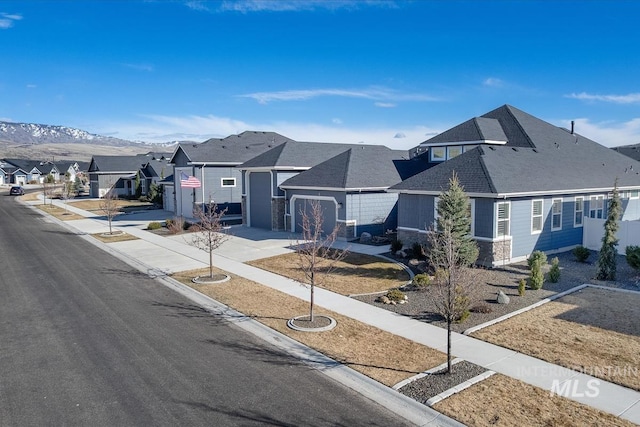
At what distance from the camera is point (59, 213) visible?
4553 centimetres

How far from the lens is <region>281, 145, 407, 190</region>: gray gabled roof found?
2716 centimetres

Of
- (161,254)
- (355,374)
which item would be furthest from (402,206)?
(355,374)

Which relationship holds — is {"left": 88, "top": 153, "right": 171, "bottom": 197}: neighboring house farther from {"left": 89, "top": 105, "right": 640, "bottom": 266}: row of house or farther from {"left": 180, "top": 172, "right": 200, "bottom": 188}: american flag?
{"left": 180, "top": 172, "right": 200, "bottom": 188}: american flag

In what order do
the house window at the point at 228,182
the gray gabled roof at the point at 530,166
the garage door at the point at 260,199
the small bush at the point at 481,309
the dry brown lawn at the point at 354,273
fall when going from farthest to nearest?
the house window at the point at 228,182 < the garage door at the point at 260,199 < the gray gabled roof at the point at 530,166 < the dry brown lawn at the point at 354,273 < the small bush at the point at 481,309

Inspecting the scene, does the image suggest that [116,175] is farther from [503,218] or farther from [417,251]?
[503,218]

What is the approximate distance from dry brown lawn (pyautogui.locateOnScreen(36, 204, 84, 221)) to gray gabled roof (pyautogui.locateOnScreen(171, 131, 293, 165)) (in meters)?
11.0

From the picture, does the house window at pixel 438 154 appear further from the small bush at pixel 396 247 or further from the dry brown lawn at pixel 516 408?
the dry brown lawn at pixel 516 408

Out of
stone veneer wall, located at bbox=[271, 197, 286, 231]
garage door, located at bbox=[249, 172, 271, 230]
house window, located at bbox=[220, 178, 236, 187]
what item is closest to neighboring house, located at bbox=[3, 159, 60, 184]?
house window, located at bbox=[220, 178, 236, 187]

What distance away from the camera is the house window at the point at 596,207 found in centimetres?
2427

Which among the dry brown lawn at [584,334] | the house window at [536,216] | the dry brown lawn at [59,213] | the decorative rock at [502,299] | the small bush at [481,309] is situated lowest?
the dry brown lawn at [584,334]

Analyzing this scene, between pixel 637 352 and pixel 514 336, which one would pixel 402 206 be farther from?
pixel 637 352

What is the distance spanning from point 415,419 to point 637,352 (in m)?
6.31

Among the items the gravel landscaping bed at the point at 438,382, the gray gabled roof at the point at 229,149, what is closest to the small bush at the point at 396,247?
the gravel landscaping bed at the point at 438,382

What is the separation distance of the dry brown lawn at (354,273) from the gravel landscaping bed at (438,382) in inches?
258
